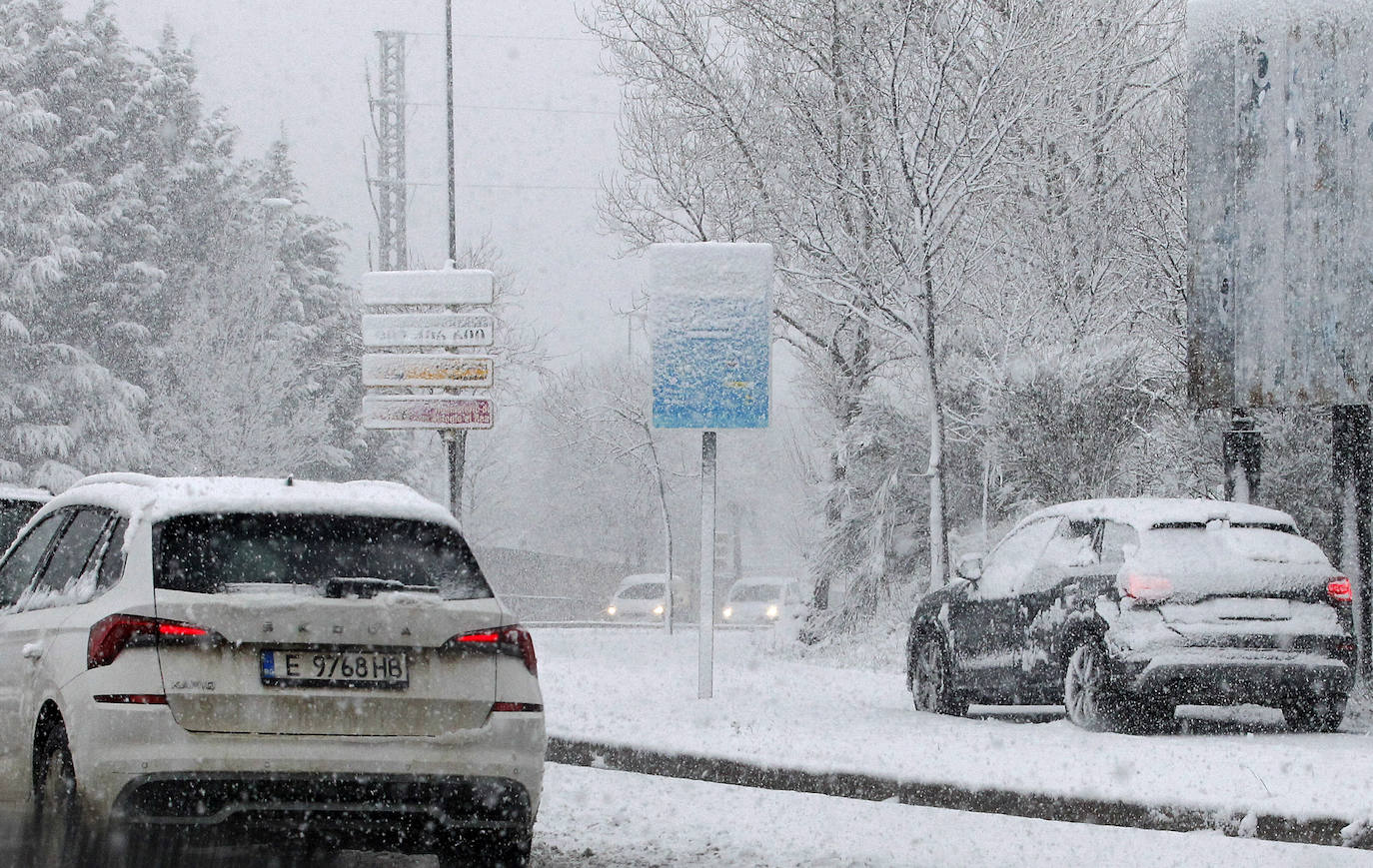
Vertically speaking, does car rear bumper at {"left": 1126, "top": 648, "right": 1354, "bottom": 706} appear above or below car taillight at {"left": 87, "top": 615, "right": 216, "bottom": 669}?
below

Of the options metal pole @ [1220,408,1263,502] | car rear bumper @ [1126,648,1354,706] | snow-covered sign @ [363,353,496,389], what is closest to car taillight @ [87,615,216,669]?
car rear bumper @ [1126,648,1354,706]

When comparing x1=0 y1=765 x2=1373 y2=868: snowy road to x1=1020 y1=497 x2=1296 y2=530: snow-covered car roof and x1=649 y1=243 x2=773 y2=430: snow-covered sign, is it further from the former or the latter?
x1=649 y1=243 x2=773 y2=430: snow-covered sign

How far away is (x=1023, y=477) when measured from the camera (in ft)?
68.8

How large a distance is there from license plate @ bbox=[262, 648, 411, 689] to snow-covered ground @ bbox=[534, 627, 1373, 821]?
3.38m

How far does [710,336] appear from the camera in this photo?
45.1ft

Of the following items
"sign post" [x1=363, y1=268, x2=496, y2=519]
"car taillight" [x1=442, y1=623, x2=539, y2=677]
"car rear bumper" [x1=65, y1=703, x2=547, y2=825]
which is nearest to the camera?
"car rear bumper" [x1=65, y1=703, x2=547, y2=825]

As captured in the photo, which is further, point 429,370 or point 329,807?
point 429,370

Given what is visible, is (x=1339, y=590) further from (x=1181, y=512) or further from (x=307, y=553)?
(x=307, y=553)

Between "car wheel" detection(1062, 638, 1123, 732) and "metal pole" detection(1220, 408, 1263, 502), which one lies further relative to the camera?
"metal pole" detection(1220, 408, 1263, 502)

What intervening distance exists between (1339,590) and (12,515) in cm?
909

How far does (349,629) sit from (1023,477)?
1566cm

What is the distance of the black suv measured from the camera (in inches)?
436

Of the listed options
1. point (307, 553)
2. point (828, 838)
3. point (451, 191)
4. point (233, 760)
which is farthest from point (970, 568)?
point (451, 191)

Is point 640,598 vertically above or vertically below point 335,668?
below
